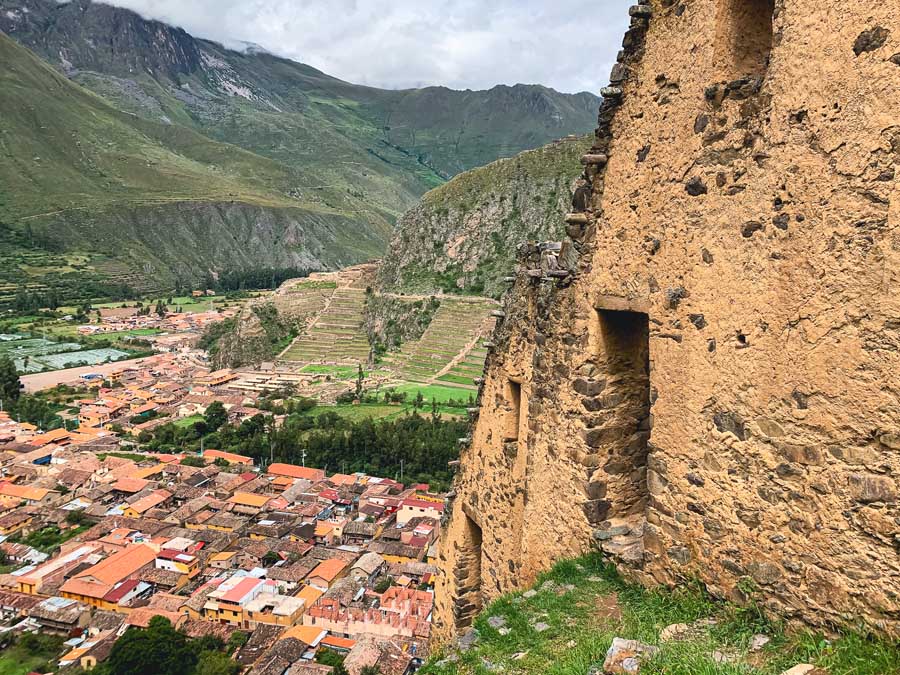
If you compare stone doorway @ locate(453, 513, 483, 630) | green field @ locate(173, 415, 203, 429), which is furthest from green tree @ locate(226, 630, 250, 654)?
green field @ locate(173, 415, 203, 429)

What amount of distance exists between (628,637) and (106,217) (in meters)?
179

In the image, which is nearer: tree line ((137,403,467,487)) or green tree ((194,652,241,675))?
green tree ((194,652,241,675))

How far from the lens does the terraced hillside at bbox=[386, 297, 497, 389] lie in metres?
77.2

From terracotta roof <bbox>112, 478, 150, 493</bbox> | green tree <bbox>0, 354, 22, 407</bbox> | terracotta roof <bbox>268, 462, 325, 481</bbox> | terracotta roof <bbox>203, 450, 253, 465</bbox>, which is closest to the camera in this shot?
terracotta roof <bbox>112, 478, 150, 493</bbox>

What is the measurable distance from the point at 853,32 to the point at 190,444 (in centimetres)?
6537

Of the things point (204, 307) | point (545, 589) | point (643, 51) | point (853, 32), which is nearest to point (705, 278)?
point (853, 32)

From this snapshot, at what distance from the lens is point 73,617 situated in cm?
3144

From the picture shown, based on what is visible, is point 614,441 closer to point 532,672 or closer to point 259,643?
point 532,672

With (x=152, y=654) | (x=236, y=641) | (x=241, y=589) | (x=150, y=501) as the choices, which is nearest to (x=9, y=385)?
(x=150, y=501)

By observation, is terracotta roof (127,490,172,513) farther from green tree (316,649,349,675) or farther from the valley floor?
the valley floor

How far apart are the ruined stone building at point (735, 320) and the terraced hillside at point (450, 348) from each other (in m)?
66.2

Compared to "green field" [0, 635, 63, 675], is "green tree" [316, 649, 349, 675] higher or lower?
higher

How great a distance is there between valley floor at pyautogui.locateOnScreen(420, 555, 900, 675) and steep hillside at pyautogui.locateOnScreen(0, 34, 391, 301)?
14796cm

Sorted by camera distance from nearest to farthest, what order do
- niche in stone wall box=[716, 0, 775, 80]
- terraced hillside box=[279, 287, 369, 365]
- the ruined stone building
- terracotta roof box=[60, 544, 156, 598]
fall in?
the ruined stone building → niche in stone wall box=[716, 0, 775, 80] → terracotta roof box=[60, 544, 156, 598] → terraced hillside box=[279, 287, 369, 365]
